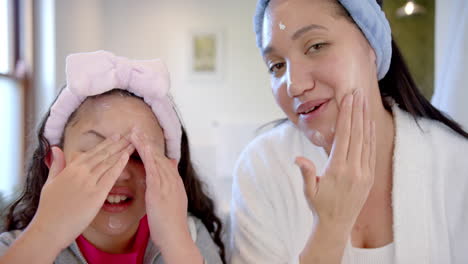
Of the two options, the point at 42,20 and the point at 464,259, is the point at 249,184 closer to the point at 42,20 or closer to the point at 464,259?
the point at 464,259

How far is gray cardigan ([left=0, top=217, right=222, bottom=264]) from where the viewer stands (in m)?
0.78

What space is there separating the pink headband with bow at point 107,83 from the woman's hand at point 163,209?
10 centimetres

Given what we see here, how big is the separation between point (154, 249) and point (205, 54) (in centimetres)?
214

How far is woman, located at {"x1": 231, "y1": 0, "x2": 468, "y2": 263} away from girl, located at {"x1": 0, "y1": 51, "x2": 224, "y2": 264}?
196mm

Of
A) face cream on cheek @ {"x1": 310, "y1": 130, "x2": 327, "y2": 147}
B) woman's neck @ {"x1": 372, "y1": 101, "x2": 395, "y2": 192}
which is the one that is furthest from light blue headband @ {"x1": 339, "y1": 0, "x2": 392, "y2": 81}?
face cream on cheek @ {"x1": 310, "y1": 130, "x2": 327, "y2": 147}

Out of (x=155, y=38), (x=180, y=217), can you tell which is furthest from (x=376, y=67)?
(x=155, y=38)

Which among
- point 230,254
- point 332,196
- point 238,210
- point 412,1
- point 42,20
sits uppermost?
point 412,1

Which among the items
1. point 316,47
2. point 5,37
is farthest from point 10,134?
point 316,47

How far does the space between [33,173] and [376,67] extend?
83 cm

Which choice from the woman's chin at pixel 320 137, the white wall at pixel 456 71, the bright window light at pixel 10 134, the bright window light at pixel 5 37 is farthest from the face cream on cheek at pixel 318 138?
the bright window light at pixel 5 37

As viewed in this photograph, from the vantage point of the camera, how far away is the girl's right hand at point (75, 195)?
0.63 metres

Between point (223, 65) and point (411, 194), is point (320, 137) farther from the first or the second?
point (223, 65)

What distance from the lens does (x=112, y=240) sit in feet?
2.79

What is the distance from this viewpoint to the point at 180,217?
73cm
